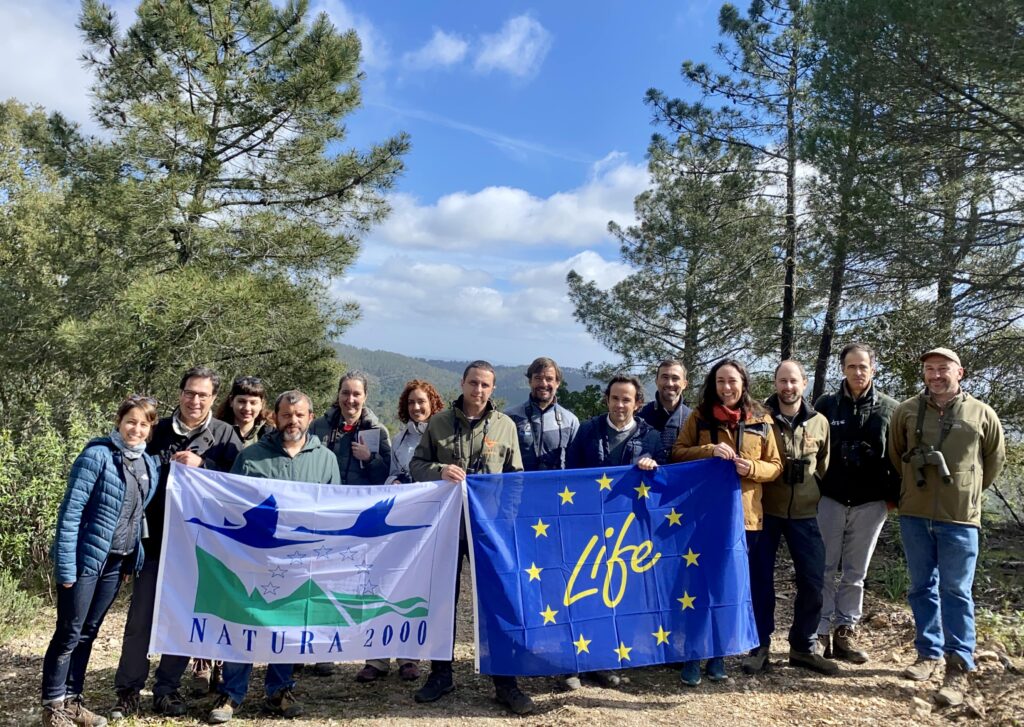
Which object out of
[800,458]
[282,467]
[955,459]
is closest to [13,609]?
[282,467]

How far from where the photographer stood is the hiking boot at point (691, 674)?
14.5 ft

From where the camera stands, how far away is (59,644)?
365 cm

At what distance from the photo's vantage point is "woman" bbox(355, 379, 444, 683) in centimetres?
470

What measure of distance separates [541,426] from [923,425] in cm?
246

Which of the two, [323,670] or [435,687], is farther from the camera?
[323,670]

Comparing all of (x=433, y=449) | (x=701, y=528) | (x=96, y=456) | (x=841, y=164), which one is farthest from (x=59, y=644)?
(x=841, y=164)

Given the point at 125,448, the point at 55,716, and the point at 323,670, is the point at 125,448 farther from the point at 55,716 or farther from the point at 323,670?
the point at 323,670

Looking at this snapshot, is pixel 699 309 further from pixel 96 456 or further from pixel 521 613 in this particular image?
pixel 96 456

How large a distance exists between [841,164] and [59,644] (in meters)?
9.33

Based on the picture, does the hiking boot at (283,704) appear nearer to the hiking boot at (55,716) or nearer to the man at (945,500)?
the hiking boot at (55,716)

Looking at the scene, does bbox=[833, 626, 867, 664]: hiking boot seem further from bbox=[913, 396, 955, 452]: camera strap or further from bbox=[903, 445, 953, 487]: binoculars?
bbox=[913, 396, 955, 452]: camera strap

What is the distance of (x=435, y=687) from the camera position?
14.0ft

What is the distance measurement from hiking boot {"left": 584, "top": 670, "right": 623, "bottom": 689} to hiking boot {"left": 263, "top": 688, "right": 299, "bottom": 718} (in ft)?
6.17

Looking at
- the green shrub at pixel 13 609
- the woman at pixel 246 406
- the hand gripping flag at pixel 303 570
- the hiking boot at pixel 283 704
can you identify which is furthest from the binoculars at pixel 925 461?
the green shrub at pixel 13 609
